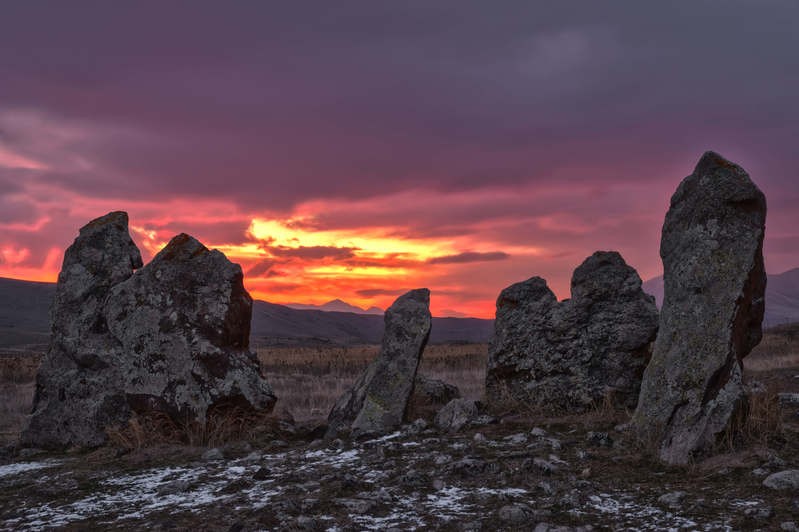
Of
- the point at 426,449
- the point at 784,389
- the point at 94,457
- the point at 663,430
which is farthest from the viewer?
the point at 784,389

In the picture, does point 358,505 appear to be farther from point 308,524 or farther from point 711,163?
point 711,163

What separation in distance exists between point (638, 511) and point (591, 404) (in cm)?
582

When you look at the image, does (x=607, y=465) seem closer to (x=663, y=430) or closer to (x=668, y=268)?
(x=663, y=430)

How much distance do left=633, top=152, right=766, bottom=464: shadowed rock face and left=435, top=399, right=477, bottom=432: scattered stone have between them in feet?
9.26

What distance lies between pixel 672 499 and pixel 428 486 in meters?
2.45

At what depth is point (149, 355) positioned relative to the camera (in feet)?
40.7

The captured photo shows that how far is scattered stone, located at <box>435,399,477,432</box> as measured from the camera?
1107cm

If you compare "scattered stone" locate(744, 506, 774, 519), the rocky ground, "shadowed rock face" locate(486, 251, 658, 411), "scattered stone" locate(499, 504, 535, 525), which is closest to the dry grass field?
"shadowed rock face" locate(486, 251, 658, 411)

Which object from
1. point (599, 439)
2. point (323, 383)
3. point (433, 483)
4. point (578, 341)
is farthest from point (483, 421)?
point (323, 383)

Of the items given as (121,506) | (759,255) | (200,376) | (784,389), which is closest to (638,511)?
(759,255)

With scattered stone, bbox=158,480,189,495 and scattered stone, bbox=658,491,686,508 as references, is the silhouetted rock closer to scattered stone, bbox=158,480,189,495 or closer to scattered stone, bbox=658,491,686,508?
scattered stone, bbox=158,480,189,495

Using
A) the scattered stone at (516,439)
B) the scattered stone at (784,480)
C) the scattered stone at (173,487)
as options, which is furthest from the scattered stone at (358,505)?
the scattered stone at (784,480)

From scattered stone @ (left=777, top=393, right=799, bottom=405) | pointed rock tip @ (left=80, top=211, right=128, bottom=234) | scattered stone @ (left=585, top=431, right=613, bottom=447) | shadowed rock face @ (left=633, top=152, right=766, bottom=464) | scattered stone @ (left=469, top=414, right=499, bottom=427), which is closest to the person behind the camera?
shadowed rock face @ (left=633, top=152, right=766, bottom=464)

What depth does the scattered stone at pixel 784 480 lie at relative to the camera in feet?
22.9
